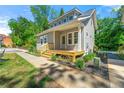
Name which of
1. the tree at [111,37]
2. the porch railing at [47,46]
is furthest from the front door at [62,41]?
the tree at [111,37]

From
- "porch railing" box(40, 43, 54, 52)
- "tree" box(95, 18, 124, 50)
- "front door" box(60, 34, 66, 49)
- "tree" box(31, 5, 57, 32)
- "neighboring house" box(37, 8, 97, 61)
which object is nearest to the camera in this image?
"neighboring house" box(37, 8, 97, 61)

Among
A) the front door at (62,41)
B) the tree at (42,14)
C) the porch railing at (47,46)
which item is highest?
the tree at (42,14)

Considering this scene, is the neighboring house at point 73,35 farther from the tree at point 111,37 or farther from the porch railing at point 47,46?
the tree at point 111,37

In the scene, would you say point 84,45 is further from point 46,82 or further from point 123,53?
point 46,82

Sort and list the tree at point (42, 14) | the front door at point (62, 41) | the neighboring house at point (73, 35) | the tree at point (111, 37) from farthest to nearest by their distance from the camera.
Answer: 1. the tree at point (42, 14)
2. the tree at point (111, 37)
3. the front door at point (62, 41)
4. the neighboring house at point (73, 35)

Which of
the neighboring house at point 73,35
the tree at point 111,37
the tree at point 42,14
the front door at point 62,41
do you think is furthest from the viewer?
the tree at point 42,14

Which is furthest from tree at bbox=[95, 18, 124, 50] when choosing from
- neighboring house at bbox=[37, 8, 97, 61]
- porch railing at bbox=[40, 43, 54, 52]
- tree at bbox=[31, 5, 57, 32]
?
tree at bbox=[31, 5, 57, 32]

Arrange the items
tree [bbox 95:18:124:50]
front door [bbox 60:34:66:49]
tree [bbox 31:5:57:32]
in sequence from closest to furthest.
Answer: front door [bbox 60:34:66:49] → tree [bbox 95:18:124:50] → tree [bbox 31:5:57:32]

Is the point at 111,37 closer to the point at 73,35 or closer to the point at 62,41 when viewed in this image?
the point at 62,41

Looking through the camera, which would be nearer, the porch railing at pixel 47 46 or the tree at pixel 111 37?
the porch railing at pixel 47 46

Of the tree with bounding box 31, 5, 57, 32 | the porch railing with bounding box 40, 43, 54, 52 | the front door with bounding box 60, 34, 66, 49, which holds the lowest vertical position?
the porch railing with bounding box 40, 43, 54, 52

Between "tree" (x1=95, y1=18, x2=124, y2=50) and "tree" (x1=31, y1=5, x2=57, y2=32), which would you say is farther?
"tree" (x1=31, y1=5, x2=57, y2=32)

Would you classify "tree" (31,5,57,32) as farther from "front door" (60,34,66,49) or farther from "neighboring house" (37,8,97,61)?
"front door" (60,34,66,49)

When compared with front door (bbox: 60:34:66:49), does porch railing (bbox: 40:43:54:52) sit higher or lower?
lower
